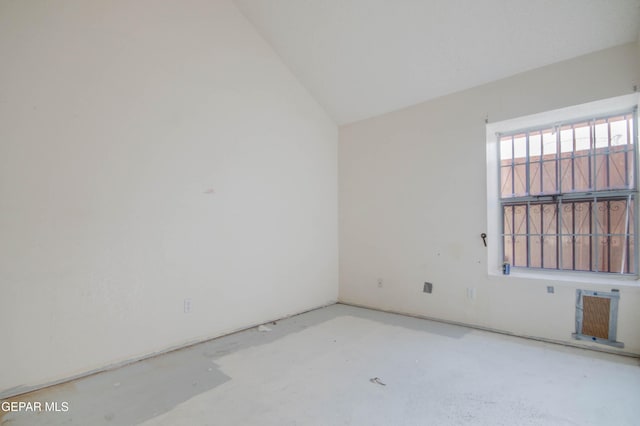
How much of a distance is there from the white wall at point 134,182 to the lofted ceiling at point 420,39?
18.2 inches

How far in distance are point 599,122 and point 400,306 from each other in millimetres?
2811

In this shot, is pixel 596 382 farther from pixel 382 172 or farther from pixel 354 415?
pixel 382 172

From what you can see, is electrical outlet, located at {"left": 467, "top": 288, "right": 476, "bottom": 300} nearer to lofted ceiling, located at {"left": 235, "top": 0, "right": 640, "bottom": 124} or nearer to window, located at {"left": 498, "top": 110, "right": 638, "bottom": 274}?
window, located at {"left": 498, "top": 110, "right": 638, "bottom": 274}

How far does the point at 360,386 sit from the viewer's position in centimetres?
204

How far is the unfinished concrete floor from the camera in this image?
1724mm

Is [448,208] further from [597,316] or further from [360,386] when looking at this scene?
[360,386]

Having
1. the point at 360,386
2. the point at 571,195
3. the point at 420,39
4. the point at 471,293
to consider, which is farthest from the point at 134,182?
the point at 571,195

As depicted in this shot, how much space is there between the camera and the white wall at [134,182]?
2.05 meters

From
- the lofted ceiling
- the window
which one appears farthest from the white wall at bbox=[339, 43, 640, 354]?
the window

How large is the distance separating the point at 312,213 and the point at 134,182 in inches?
86.9

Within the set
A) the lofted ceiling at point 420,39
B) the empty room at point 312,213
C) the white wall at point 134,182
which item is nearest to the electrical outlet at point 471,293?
the empty room at point 312,213

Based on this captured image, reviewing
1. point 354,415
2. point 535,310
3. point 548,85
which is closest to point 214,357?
point 354,415

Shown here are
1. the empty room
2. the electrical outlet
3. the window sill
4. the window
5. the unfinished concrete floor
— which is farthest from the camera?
the electrical outlet

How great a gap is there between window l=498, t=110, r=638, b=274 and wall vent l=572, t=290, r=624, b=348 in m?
0.35
